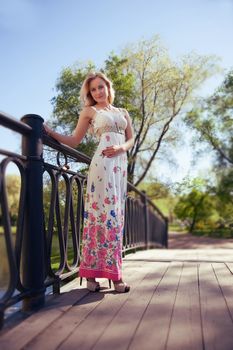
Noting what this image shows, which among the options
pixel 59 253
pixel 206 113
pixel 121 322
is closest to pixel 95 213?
pixel 59 253

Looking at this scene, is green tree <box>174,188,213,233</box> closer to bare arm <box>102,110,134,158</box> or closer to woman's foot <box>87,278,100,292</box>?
bare arm <box>102,110,134,158</box>

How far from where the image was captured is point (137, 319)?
1.68 metres

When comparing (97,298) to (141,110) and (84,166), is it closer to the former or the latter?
(84,166)

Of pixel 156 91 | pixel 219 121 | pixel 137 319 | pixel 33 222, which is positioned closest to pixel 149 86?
pixel 156 91

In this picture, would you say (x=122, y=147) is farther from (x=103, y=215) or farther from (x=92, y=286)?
(x=92, y=286)

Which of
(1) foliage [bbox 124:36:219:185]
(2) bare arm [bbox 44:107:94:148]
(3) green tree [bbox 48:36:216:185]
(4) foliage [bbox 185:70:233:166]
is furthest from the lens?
(4) foliage [bbox 185:70:233:166]

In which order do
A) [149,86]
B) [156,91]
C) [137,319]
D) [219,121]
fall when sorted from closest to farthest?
[137,319], [149,86], [156,91], [219,121]

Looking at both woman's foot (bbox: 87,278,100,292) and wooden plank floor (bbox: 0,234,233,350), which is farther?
woman's foot (bbox: 87,278,100,292)

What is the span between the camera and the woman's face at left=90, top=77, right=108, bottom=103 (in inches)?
95.6

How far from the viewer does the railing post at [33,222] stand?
1.85m

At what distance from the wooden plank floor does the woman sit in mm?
127

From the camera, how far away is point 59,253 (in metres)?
2.41

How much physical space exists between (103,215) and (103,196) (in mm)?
114

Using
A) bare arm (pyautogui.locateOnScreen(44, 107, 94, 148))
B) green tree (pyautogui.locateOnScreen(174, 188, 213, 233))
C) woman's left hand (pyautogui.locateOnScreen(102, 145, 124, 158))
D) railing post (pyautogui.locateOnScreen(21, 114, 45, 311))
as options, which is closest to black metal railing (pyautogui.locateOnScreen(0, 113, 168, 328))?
railing post (pyautogui.locateOnScreen(21, 114, 45, 311))
